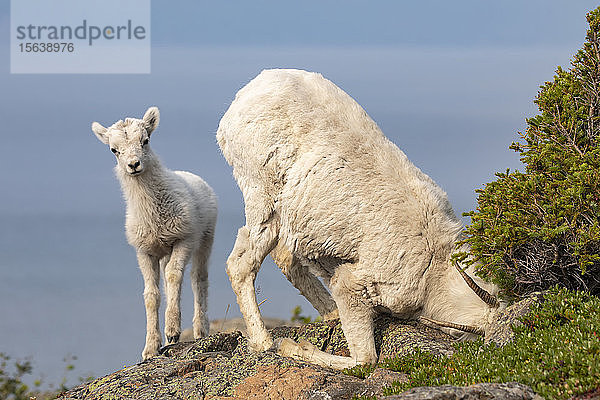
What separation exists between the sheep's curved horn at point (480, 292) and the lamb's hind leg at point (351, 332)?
1.46 meters

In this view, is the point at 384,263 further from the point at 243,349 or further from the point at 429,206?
the point at 243,349

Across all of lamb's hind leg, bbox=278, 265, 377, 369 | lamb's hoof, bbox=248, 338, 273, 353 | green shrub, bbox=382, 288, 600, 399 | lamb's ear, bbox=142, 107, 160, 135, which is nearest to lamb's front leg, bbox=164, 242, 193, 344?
lamb's hoof, bbox=248, 338, 273, 353

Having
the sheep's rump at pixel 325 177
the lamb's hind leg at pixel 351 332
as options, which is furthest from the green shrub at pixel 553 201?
the lamb's hind leg at pixel 351 332

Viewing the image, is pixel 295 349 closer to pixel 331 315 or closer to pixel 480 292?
pixel 331 315

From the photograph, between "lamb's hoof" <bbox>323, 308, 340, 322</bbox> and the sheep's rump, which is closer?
the sheep's rump

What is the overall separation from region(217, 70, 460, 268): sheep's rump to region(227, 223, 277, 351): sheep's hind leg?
0.79 feet

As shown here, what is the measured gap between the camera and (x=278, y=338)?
1099 cm

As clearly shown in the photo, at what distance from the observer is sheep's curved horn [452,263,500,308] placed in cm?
942

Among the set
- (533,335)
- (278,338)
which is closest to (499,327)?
(533,335)

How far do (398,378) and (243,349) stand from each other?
329cm

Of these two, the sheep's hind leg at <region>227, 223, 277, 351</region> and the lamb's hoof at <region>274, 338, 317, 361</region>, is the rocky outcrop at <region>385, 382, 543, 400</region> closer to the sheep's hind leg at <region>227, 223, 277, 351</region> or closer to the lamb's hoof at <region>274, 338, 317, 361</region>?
the lamb's hoof at <region>274, 338, 317, 361</region>

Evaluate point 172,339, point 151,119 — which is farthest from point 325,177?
point 172,339

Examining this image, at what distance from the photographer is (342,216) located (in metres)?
10.1

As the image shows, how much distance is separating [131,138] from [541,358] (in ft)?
25.7
